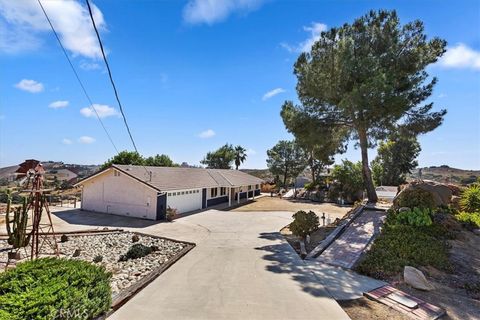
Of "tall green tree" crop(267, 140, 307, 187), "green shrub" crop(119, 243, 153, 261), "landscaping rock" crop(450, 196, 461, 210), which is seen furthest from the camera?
"tall green tree" crop(267, 140, 307, 187)

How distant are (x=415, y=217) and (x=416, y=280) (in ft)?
19.6

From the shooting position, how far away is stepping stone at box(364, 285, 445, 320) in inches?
251

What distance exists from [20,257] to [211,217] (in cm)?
1239

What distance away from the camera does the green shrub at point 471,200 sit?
16469mm

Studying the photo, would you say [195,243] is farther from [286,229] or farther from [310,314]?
[310,314]

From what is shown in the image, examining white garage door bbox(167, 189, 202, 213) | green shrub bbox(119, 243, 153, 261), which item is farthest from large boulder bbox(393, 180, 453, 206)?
white garage door bbox(167, 189, 202, 213)

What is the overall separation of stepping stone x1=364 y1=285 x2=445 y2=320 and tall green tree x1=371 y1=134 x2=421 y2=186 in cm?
3635

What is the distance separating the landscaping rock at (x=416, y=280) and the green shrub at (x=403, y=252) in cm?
72

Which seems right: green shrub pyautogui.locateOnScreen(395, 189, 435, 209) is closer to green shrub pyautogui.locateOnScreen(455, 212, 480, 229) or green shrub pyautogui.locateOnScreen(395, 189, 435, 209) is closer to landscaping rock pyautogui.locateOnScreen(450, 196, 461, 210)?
green shrub pyautogui.locateOnScreen(455, 212, 480, 229)

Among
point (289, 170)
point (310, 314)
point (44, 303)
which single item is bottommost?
point (310, 314)

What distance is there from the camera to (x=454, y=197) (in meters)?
18.0

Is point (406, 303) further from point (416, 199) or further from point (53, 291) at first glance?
point (416, 199)

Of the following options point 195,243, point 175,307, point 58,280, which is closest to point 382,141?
point 195,243

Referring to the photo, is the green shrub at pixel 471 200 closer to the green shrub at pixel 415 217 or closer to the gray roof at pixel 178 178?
the green shrub at pixel 415 217
